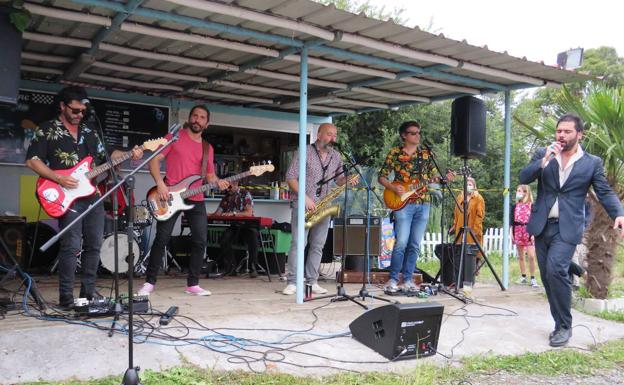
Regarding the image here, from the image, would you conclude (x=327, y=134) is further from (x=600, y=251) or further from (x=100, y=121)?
(x=100, y=121)

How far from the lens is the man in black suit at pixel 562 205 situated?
4633mm

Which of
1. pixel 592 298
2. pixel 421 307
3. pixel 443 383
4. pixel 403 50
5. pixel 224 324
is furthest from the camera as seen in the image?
pixel 592 298

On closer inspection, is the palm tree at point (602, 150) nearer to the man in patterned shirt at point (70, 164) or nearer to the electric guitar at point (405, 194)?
the electric guitar at point (405, 194)

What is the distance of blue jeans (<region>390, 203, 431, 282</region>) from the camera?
6.42 meters

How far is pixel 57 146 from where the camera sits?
4664 mm

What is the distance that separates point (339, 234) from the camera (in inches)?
267

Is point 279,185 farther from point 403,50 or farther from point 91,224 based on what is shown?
point 91,224

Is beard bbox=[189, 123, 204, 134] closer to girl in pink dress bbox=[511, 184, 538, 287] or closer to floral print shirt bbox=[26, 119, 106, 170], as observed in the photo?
floral print shirt bbox=[26, 119, 106, 170]

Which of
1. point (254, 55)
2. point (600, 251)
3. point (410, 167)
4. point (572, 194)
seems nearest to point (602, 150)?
point (600, 251)

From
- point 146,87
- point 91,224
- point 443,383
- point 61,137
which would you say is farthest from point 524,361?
point 146,87

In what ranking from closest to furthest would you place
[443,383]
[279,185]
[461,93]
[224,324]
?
1. [443,383]
2. [224,324]
3. [461,93]
4. [279,185]

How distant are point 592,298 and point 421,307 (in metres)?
3.39

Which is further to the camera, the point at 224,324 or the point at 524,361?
the point at 224,324

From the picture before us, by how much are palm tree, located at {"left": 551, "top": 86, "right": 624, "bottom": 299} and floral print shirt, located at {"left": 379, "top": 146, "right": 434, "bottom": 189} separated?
1666 mm
